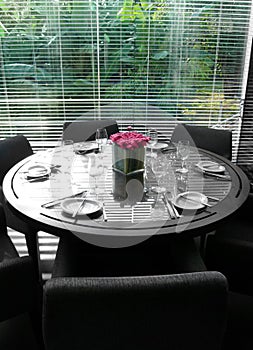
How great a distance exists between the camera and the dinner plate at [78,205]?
1595 mm

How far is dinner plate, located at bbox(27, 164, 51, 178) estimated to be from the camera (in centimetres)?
203

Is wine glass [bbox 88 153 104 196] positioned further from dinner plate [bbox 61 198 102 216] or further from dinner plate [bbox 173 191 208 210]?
dinner plate [bbox 173 191 208 210]

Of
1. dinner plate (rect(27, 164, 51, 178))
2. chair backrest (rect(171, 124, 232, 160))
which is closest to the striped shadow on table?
dinner plate (rect(27, 164, 51, 178))

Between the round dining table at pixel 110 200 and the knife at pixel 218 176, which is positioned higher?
the knife at pixel 218 176

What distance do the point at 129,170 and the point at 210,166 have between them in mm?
584

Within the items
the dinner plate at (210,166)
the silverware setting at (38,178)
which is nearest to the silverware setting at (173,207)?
the dinner plate at (210,166)

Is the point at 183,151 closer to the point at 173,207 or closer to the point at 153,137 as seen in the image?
the point at 153,137

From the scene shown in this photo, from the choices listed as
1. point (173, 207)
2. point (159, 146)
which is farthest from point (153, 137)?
point (173, 207)

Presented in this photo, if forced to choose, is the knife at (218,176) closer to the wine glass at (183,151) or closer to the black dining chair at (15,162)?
the wine glass at (183,151)

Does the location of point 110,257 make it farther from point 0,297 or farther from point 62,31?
point 62,31

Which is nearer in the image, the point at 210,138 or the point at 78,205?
the point at 78,205

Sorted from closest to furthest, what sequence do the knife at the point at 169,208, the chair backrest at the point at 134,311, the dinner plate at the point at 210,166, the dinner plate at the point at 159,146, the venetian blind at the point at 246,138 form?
1. the chair backrest at the point at 134,311
2. the knife at the point at 169,208
3. the dinner plate at the point at 210,166
4. the dinner plate at the point at 159,146
5. the venetian blind at the point at 246,138

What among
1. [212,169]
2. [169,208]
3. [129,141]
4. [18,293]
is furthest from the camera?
[212,169]

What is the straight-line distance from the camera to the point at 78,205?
1.67 metres
